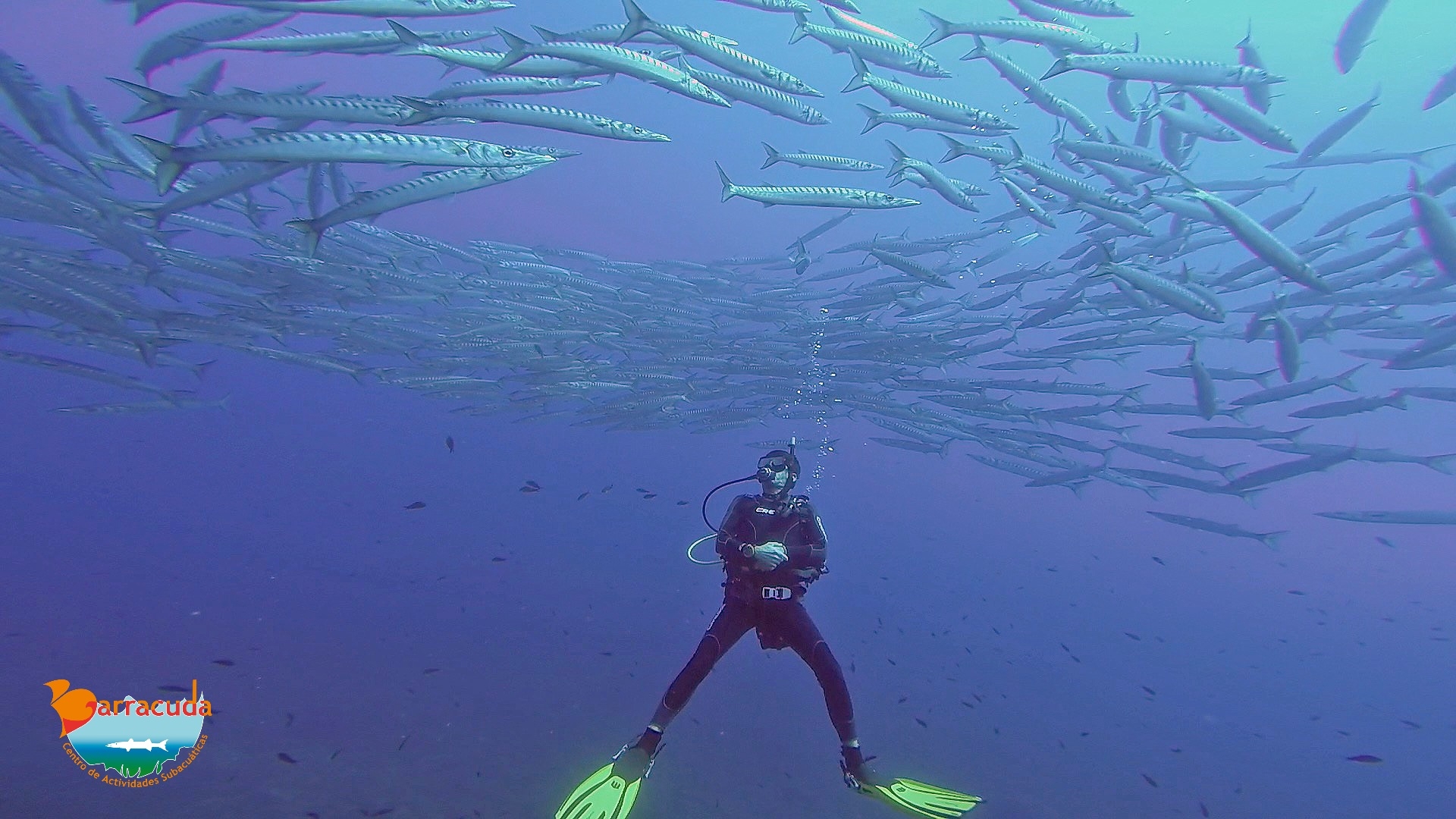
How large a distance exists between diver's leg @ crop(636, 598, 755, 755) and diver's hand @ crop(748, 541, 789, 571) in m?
0.75

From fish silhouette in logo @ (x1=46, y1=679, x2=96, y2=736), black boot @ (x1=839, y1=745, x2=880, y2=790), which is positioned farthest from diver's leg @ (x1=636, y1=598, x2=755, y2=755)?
fish silhouette in logo @ (x1=46, y1=679, x2=96, y2=736)

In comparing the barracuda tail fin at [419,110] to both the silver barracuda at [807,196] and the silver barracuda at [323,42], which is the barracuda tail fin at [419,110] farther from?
the silver barracuda at [807,196]

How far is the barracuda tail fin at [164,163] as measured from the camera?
3811mm

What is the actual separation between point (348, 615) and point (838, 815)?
1082 centimetres

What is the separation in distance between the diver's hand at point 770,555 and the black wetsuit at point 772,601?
255 mm

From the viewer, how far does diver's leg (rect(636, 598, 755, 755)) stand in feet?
16.6

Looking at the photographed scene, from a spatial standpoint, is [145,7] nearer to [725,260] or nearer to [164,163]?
[164,163]

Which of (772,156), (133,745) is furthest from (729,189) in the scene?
(133,745)

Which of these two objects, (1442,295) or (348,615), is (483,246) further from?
(1442,295)

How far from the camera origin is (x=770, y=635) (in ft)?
17.5

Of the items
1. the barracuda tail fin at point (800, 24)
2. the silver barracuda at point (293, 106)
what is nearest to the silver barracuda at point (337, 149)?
the silver barracuda at point (293, 106)

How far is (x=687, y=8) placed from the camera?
65.3 ft

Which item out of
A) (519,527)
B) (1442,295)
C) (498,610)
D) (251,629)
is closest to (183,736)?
(251,629)

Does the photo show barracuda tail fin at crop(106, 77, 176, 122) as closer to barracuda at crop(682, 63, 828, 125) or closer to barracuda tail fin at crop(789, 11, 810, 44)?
barracuda at crop(682, 63, 828, 125)
